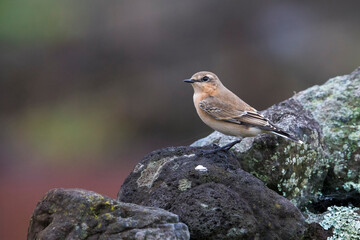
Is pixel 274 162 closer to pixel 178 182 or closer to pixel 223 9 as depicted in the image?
pixel 178 182

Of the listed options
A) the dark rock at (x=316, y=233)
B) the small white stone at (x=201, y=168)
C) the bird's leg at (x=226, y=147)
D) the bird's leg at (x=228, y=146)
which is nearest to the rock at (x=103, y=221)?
the small white stone at (x=201, y=168)

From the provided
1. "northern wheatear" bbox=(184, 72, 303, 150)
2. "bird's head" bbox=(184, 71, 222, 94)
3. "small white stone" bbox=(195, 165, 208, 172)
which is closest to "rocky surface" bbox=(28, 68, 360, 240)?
"small white stone" bbox=(195, 165, 208, 172)

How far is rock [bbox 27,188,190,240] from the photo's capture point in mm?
3619

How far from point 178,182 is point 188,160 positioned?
1.28 ft

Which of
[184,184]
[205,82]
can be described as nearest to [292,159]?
[184,184]

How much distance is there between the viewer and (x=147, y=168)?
4.88 metres

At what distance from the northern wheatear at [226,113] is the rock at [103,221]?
1.81 meters

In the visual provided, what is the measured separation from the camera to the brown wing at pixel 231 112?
6.09 meters

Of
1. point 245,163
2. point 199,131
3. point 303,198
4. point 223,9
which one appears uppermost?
point 223,9

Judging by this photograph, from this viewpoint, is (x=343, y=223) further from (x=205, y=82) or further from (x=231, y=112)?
(x=205, y=82)

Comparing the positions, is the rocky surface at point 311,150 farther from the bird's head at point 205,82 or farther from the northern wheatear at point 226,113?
the bird's head at point 205,82

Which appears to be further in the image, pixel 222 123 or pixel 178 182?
pixel 222 123

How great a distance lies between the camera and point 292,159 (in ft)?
17.4

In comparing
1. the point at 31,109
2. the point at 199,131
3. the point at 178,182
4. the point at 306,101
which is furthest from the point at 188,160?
the point at 31,109
